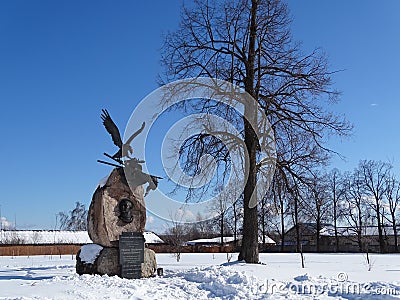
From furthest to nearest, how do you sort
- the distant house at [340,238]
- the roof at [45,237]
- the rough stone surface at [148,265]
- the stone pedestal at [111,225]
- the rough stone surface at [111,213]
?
the roof at [45,237], the distant house at [340,238], the rough stone surface at [148,265], the rough stone surface at [111,213], the stone pedestal at [111,225]

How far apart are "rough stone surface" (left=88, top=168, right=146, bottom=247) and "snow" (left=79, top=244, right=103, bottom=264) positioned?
0.71ft

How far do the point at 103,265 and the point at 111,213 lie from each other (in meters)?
1.56

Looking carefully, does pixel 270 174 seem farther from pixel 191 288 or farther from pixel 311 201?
pixel 191 288

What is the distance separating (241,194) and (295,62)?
17.6 ft

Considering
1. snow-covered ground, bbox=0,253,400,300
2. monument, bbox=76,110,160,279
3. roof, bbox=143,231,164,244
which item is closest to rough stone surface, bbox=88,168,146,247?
monument, bbox=76,110,160,279

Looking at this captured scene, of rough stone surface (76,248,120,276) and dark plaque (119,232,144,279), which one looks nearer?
rough stone surface (76,248,120,276)

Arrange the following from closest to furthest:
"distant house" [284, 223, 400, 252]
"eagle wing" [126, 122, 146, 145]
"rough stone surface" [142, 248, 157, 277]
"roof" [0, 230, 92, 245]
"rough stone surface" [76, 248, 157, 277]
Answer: "rough stone surface" [76, 248, 157, 277], "rough stone surface" [142, 248, 157, 277], "eagle wing" [126, 122, 146, 145], "distant house" [284, 223, 400, 252], "roof" [0, 230, 92, 245]

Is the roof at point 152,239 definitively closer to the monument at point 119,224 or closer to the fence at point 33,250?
the fence at point 33,250

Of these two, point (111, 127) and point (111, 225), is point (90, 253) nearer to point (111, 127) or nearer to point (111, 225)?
point (111, 225)

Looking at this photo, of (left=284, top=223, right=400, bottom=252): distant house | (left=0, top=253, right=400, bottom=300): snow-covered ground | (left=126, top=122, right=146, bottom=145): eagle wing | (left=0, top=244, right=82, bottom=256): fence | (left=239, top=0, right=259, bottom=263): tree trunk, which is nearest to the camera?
(left=0, top=253, right=400, bottom=300): snow-covered ground

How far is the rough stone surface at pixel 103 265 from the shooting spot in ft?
42.8

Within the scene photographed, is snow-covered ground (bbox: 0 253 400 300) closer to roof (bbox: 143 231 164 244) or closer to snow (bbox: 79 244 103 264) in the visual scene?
snow (bbox: 79 244 103 264)

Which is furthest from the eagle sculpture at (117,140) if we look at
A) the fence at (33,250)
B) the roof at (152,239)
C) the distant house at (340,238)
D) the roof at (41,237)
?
the roof at (41,237)

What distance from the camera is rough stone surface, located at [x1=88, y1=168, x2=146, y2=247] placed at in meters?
13.6
